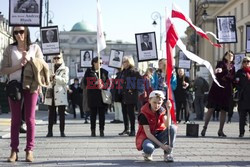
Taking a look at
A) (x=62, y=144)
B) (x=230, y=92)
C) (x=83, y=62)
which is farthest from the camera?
(x=83, y=62)

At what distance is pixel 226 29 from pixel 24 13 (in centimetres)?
717

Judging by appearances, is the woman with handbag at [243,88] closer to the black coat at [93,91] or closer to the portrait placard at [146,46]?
the black coat at [93,91]

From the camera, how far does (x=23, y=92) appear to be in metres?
8.94

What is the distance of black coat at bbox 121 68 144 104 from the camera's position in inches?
551

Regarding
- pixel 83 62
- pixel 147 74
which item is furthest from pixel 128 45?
pixel 147 74

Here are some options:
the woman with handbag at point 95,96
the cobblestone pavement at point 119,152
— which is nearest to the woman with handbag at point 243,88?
the cobblestone pavement at point 119,152

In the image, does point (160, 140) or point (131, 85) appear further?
point (131, 85)

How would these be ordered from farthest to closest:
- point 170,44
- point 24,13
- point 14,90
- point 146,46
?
1. point 146,46
2. point 24,13
3. point 170,44
4. point 14,90

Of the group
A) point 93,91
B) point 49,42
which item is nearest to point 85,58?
point 49,42

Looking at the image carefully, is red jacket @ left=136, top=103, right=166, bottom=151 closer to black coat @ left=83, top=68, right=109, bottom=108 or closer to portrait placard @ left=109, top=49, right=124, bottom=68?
black coat @ left=83, top=68, right=109, bottom=108

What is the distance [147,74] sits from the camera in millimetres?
17438

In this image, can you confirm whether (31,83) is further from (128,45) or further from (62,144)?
(128,45)

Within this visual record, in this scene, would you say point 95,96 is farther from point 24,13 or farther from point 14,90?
point 14,90

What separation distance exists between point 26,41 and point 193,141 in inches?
178
